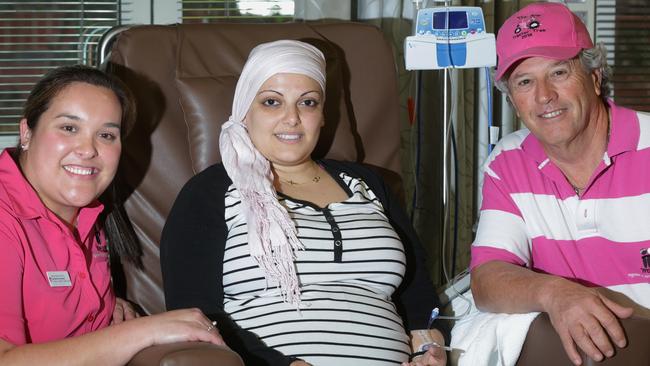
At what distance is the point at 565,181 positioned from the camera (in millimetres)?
2049

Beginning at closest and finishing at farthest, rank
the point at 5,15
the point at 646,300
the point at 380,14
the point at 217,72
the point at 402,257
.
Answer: the point at 646,300, the point at 402,257, the point at 217,72, the point at 380,14, the point at 5,15

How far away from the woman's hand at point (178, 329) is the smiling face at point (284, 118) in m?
0.55

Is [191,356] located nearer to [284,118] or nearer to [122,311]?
[122,311]

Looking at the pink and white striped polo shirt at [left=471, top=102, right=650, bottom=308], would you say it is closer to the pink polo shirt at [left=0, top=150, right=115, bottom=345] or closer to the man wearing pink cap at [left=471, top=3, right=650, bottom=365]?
the man wearing pink cap at [left=471, top=3, right=650, bottom=365]

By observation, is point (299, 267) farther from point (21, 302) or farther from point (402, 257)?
point (21, 302)

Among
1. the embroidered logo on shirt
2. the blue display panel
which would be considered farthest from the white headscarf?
the embroidered logo on shirt

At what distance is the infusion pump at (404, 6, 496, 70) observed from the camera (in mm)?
2613

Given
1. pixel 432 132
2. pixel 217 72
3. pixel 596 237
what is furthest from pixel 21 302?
pixel 432 132

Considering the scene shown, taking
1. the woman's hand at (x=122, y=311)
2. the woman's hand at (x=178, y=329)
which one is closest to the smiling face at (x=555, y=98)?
the woman's hand at (x=178, y=329)

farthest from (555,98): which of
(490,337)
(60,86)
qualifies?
(60,86)

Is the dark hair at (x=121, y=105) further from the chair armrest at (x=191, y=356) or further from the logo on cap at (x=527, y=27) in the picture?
the logo on cap at (x=527, y=27)

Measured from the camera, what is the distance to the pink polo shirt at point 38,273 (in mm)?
1687

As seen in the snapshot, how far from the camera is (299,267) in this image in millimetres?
2002

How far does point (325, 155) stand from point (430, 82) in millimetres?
982
